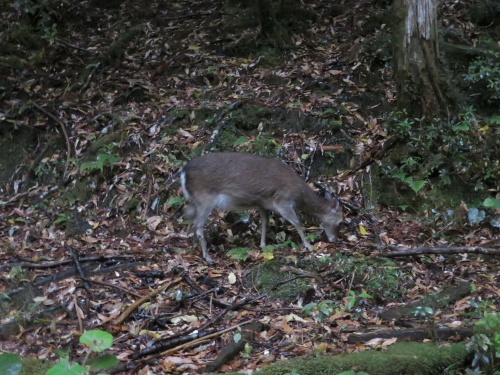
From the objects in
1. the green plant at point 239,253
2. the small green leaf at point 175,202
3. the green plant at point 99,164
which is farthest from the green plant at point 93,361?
the green plant at point 99,164

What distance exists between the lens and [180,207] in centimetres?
1012

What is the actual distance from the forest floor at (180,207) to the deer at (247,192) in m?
0.38

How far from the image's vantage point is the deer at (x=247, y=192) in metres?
9.13

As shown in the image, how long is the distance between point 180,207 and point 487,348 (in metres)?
5.86

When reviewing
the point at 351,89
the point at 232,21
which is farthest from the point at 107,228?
the point at 232,21

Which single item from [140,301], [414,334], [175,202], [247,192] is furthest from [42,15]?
[414,334]

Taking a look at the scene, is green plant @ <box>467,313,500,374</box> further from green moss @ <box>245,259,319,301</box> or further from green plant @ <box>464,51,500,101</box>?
green plant @ <box>464,51,500,101</box>

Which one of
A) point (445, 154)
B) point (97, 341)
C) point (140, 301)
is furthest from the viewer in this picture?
point (445, 154)

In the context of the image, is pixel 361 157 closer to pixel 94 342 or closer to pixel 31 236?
pixel 31 236

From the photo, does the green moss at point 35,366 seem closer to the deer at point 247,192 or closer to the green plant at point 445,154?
the deer at point 247,192

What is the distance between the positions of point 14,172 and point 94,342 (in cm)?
919

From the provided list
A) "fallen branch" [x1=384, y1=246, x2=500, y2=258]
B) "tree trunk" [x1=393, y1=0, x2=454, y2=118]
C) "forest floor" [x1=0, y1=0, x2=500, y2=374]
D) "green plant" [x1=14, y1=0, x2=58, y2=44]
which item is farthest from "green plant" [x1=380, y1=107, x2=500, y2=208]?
"green plant" [x1=14, y1=0, x2=58, y2=44]

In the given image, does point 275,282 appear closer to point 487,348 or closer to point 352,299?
point 352,299

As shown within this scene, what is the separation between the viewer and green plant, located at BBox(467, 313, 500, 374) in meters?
5.07
